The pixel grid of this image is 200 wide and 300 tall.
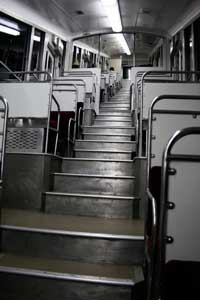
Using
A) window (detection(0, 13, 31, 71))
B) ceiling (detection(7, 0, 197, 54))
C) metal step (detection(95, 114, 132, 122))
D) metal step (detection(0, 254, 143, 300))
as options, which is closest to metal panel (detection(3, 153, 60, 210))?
metal step (detection(0, 254, 143, 300))

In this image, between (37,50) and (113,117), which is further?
(37,50)

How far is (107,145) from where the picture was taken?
154 inches

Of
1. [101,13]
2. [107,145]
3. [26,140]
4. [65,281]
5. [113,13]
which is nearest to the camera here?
[65,281]

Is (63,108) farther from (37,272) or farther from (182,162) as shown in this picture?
(182,162)

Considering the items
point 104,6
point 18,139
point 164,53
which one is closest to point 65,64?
point 104,6

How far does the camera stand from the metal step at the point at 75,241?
1797 mm

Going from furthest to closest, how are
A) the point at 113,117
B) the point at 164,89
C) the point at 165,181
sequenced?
the point at 113,117 < the point at 164,89 < the point at 165,181

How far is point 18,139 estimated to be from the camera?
123 inches

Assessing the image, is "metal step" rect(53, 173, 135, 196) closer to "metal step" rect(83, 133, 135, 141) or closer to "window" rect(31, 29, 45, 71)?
"metal step" rect(83, 133, 135, 141)

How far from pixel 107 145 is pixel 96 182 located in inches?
44.3

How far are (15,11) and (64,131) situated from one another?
3411mm

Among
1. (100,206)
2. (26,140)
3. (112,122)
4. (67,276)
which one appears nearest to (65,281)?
(67,276)

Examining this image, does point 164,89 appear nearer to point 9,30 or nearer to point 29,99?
point 29,99

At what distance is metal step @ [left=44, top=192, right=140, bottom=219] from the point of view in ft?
8.13
